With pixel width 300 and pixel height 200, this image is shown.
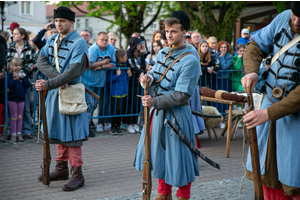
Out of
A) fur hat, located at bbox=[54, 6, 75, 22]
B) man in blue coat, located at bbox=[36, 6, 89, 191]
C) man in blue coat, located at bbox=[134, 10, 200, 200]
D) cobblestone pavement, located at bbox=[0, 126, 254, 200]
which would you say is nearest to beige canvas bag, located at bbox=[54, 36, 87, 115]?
man in blue coat, located at bbox=[36, 6, 89, 191]

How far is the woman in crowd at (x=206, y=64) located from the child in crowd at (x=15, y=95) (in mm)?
4077

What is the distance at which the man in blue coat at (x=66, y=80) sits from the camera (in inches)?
186

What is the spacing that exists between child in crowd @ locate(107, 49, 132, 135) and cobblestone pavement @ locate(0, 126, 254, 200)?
2.99ft

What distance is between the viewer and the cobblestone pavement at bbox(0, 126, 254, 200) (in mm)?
4664

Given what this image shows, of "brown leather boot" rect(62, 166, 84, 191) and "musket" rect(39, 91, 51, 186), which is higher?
"musket" rect(39, 91, 51, 186)

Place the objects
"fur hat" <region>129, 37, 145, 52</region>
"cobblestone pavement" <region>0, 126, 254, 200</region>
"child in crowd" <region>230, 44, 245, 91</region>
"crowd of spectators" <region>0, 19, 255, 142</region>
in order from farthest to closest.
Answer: "child in crowd" <region>230, 44, 245, 91</region> < "fur hat" <region>129, 37, 145, 52</region> < "crowd of spectators" <region>0, 19, 255, 142</region> < "cobblestone pavement" <region>0, 126, 254, 200</region>

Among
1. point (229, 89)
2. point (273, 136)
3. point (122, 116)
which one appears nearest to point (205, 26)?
point (229, 89)

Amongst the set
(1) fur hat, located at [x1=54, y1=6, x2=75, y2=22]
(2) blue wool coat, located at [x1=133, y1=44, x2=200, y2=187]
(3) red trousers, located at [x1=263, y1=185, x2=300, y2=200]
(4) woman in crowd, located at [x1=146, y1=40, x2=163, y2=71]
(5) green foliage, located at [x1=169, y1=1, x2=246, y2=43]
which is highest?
(5) green foliage, located at [x1=169, y1=1, x2=246, y2=43]

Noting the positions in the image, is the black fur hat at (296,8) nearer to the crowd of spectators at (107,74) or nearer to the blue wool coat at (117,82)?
the crowd of spectators at (107,74)

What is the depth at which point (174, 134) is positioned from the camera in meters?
3.76

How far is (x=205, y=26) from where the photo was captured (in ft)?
55.3

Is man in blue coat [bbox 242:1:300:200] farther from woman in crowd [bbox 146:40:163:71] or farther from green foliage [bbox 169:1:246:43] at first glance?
green foliage [bbox 169:1:246:43]

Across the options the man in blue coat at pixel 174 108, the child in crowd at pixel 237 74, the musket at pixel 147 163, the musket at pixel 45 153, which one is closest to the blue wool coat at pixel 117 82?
the child in crowd at pixel 237 74

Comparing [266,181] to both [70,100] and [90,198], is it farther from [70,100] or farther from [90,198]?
[70,100]
